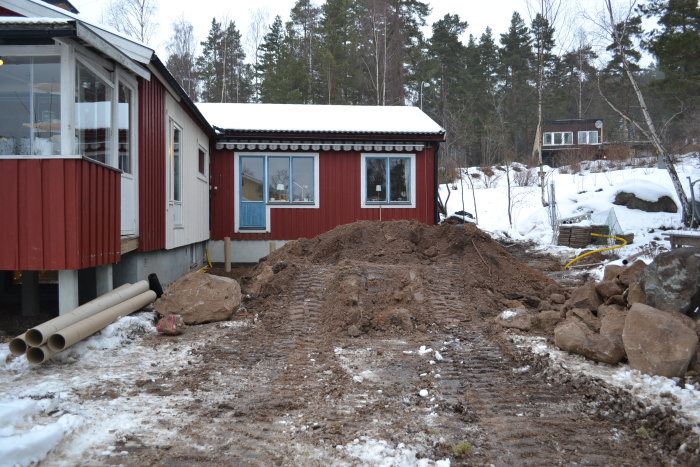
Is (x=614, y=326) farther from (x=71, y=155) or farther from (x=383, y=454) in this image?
(x=71, y=155)

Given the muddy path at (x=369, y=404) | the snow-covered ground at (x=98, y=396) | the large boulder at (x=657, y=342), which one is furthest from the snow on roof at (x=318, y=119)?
the large boulder at (x=657, y=342)

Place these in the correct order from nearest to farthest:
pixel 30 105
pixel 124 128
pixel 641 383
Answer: pixel 641 383 → pixel 30 105 → pixel 124 128

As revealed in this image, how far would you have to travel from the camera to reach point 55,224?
527 centimetres

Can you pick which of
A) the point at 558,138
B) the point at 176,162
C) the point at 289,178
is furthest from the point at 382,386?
the point at 558,138

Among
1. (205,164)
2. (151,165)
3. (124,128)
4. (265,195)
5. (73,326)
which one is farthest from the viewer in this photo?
(265,195)

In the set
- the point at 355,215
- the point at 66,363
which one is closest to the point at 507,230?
the point at 355,215

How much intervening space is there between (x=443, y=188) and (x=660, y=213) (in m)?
13.5

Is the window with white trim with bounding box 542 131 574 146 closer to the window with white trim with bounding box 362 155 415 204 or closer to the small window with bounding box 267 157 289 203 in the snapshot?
the window with white trim with bounding box 362 155 415 204

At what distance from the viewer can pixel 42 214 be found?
5289 mm

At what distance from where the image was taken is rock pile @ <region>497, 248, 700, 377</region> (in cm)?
408

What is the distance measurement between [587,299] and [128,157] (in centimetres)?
642

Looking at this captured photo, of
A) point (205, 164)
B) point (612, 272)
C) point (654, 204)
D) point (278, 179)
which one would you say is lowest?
point (612, 272)

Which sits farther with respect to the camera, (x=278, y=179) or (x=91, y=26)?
(x=278, y=179)

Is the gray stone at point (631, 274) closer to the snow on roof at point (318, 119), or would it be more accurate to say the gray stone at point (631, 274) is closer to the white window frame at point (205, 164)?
the snow on roof at point (318, 119)
